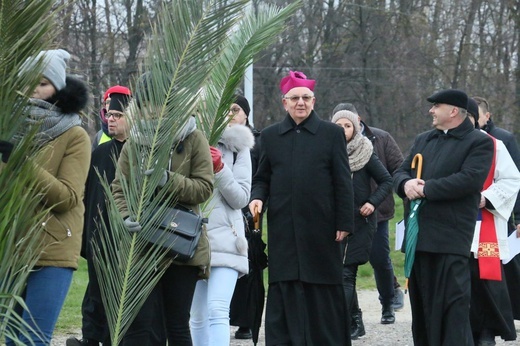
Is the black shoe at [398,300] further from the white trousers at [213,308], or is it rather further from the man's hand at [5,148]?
the man's hand at [5,148]

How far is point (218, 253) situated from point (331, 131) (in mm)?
1157

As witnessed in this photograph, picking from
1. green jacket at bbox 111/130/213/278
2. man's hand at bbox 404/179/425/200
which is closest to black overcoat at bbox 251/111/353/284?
man's hand at bbox 404/179/425/200

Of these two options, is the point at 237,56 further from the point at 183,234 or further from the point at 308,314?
the point at 308,314

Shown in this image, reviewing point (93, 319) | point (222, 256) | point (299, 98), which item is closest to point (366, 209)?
point (299, 98)

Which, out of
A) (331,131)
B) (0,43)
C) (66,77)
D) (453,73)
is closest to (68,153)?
(66,77)

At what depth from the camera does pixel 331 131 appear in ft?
22.5

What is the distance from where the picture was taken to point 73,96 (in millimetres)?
4480

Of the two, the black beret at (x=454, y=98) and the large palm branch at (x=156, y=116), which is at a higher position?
the black beret at (x=454, y=98)

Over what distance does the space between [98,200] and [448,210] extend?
2218mm

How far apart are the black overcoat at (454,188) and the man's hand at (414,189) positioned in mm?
39

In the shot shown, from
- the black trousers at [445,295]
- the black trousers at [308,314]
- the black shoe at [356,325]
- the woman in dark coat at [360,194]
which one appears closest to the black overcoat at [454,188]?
the black trousers at [445,295]

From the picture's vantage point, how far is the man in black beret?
6809 mm

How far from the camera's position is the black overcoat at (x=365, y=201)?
827cm

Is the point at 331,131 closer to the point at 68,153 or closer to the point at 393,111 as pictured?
the point at 68,153
